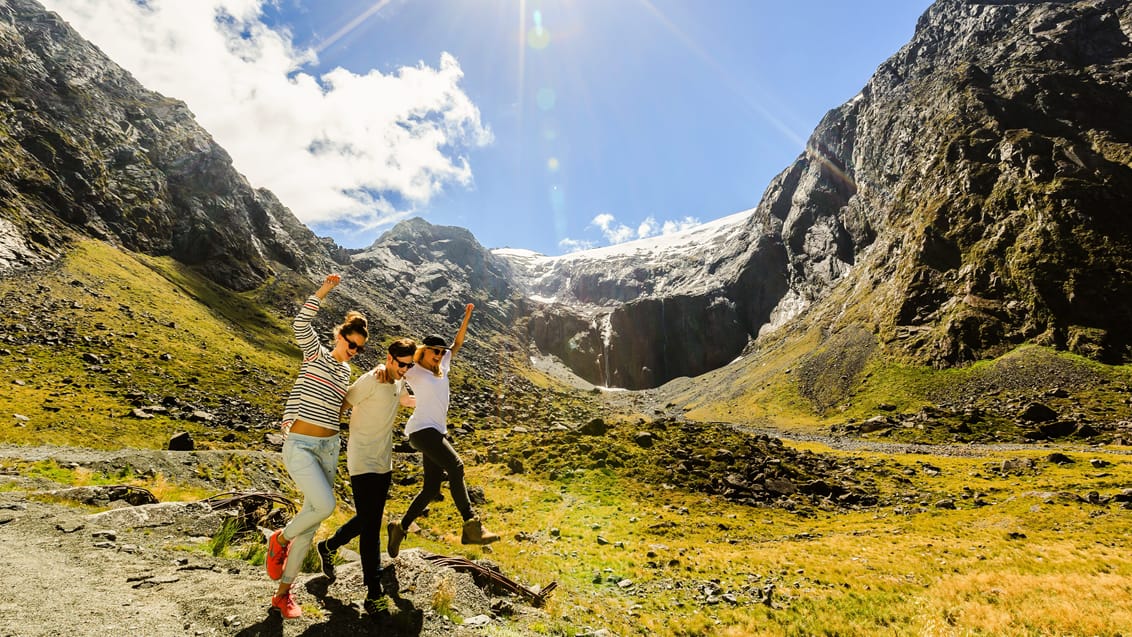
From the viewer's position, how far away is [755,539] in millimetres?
22234

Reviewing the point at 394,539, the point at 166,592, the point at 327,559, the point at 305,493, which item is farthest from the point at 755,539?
the point at 166,592

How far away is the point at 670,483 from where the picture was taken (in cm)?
2955

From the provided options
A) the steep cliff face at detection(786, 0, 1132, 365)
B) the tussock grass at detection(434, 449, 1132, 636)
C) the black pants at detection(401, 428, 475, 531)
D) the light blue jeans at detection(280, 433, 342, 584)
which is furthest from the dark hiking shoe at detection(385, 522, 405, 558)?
the steep cliff face at detection(786, 0, 1132, 365)

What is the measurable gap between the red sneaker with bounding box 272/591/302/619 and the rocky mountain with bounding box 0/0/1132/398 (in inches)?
4208

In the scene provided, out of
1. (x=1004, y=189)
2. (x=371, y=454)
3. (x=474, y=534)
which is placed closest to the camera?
(x=371, y=454)

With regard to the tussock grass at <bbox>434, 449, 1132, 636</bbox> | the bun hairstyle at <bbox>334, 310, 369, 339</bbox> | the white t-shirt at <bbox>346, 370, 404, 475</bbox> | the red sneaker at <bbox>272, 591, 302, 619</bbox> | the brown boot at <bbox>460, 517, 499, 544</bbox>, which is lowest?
the tussock grass at <bbox>434, 449, 1132, 636</bbox>

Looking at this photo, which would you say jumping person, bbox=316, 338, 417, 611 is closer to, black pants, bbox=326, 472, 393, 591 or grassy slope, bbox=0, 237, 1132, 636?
black pants, bbox=326, 472, 393, 591

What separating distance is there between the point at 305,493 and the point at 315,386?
148cm

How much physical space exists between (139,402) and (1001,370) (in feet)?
379

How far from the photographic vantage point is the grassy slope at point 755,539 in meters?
12.2

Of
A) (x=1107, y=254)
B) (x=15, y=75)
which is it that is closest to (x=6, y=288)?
(x=15, y=75)

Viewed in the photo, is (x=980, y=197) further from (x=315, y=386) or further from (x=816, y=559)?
(x=315, y=386)

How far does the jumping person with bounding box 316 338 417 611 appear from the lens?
684 centimetres

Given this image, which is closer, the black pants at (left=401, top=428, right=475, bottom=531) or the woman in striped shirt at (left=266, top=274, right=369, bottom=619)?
the woman in striped shirt at (left=266, top=274, right=369, bottom=619)
